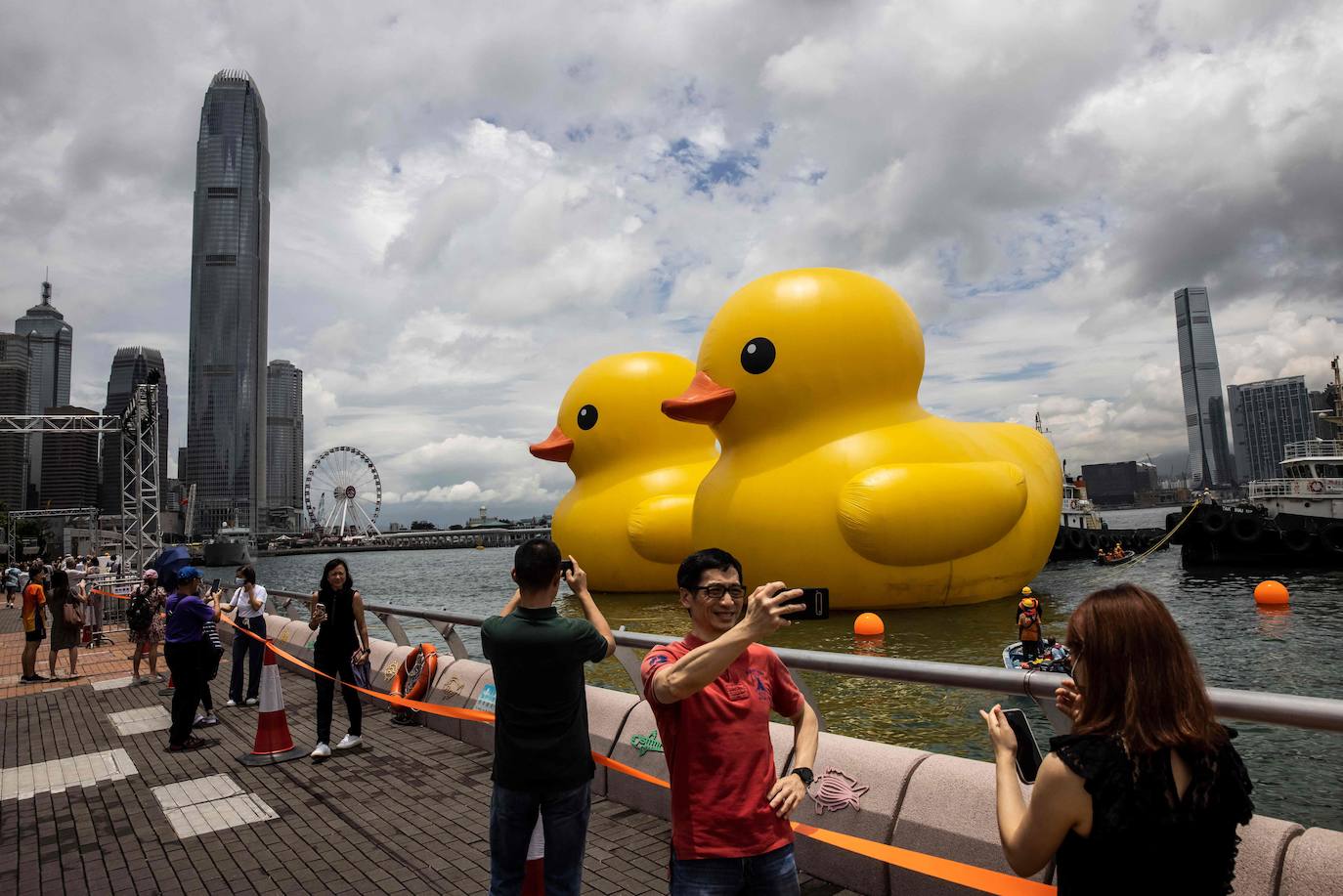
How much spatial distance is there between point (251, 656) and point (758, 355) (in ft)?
31.0

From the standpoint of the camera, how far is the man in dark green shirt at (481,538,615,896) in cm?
304

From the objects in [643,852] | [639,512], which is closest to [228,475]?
[639,512]

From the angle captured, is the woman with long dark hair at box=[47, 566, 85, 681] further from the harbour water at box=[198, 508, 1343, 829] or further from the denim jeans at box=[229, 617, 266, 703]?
the harbour water at box=[198, 508, 1343, 829]

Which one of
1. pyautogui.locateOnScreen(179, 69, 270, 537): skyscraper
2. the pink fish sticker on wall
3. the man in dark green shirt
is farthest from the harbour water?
pyautogui.locateOnScreen(179, 69, 270, 537): skyscraper

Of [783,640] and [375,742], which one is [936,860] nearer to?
[375,742]

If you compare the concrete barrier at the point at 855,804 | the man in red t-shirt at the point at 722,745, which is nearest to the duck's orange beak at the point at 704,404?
the concrete barrier at the point at 855,804

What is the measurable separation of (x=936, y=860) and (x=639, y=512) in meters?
14.8

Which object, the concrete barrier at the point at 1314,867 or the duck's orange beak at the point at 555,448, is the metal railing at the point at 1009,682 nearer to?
the concrete barrier at the point at 1314,867

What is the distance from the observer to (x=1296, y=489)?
3181 cm

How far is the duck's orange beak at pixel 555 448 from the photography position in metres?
19.5

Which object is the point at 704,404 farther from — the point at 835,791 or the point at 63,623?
the point at 835,791

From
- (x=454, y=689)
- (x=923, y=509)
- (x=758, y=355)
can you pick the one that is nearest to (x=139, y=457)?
(x=758, y=355)

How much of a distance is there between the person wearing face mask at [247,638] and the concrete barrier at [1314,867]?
28.6 ft

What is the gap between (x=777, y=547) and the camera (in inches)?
551
